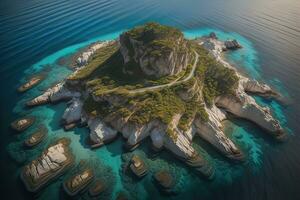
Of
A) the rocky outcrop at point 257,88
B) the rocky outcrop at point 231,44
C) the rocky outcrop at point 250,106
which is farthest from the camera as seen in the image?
the rocky outcrop at point 231,44

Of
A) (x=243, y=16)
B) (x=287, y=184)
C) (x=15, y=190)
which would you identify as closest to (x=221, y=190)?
(x=287, y=184)

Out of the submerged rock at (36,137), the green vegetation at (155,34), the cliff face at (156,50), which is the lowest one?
the submerged rock at (36,137)

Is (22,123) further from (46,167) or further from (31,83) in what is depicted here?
(31,83)

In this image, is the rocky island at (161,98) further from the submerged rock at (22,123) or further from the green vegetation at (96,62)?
the submerged rock at (22,123)

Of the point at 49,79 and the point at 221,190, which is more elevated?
the point at 49,79

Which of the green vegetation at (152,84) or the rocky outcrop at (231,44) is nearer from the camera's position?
Result: the green vegetation at (152,84)

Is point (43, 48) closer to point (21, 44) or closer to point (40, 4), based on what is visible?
point (21, 44)

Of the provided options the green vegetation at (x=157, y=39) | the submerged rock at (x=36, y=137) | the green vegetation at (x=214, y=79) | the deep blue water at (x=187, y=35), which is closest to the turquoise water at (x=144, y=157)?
the deep blue water at (x=187, y=35)
